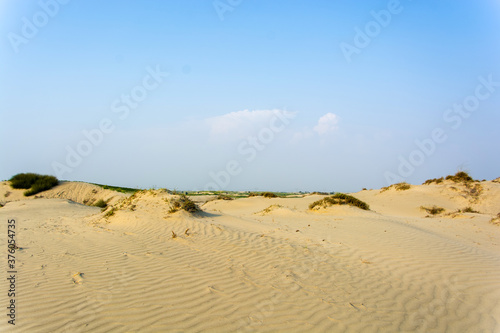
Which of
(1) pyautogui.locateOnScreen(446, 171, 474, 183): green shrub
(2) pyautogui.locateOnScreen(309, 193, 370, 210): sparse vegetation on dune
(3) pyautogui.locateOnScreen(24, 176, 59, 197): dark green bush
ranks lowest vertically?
(2) pyautogui.locateOnScreen(309, 193, 370, 210): sparse vegetation on dune

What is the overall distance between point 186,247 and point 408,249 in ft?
21.3

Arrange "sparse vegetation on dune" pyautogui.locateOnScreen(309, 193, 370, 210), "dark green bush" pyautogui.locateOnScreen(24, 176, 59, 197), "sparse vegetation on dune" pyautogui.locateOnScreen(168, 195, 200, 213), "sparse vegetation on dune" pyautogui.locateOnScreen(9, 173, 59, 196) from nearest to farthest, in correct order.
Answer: "sparse vegetation on dune" pyautogui.locateOnScreen(168, 195, 200, 213) < "sparse vegetation on dune" pyautogui.locateOnScreen(309, 193, 370, 210) < "dark green bush" pyautogui.locateOnScreen(24, 176, 59, 197) < "sparse vegetation on dune" pyautogui.locateOnScreen(9, 173, 59, 196)

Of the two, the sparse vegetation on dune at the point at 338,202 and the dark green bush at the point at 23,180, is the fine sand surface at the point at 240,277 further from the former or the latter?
the dark green bush at the point at 23,180

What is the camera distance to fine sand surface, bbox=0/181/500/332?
162 inches

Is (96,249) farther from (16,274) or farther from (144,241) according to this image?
(16,274)

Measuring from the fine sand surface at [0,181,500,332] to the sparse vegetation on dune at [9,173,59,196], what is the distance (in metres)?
12.6

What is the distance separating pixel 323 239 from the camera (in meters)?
9.52

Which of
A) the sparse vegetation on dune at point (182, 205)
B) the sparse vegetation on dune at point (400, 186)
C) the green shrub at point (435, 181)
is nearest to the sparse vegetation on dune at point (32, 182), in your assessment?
the sparse vegetation on dune at point (182, 205)

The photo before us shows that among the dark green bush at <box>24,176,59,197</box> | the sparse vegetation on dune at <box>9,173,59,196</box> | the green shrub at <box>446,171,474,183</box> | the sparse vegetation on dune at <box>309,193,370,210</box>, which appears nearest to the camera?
the sparse vegetation on dune at <box>309,193,370,210</box>

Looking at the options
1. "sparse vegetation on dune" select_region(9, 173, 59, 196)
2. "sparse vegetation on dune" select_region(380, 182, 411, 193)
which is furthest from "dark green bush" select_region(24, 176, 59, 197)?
"sparse vegetation on dune" select_region(380, 182, 411, 193)

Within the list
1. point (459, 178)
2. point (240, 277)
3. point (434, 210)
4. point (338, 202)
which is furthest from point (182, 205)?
point (459, 178)

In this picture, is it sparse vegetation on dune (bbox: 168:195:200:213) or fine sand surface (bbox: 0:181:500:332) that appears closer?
fine sand surface (bbox: 0:181:500:332)

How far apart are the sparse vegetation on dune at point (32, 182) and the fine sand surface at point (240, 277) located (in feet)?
41.4

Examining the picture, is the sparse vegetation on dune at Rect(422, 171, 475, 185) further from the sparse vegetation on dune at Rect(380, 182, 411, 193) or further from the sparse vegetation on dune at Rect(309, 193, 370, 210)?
the sparse vegetation on dune at Rect(309, 193, 370, 210)
